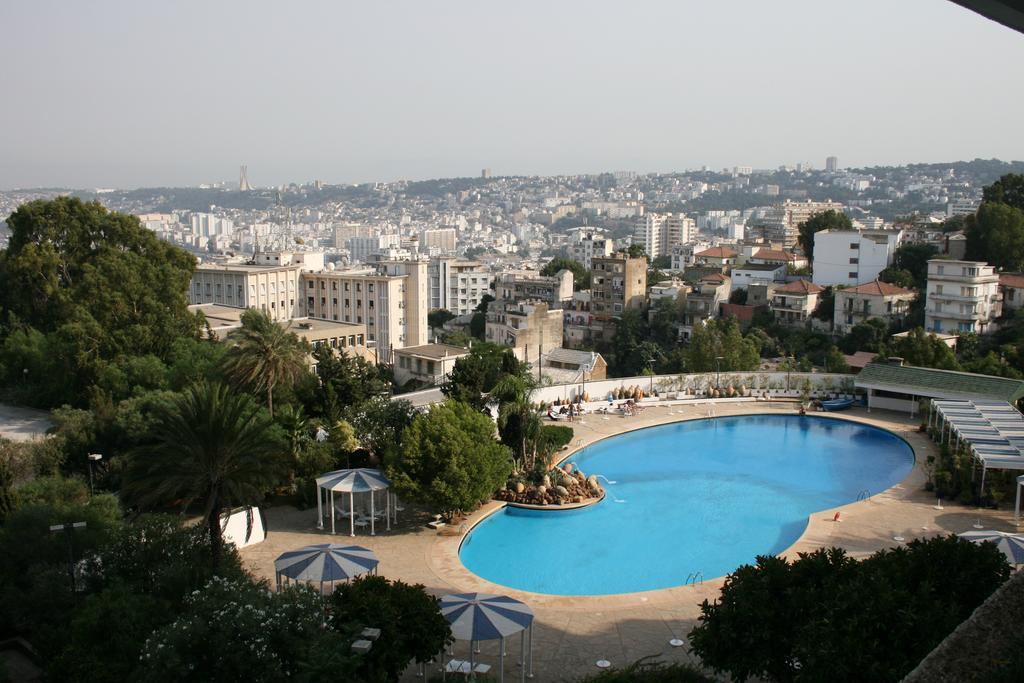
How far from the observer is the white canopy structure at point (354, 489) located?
14875 mm

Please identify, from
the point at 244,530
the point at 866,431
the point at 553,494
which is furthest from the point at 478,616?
the point at 866,431

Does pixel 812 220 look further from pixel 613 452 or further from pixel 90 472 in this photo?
pixel 90 472

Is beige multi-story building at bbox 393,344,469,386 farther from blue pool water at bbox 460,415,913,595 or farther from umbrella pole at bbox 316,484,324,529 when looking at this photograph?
umbrella pole at bbox 316,484,324,529

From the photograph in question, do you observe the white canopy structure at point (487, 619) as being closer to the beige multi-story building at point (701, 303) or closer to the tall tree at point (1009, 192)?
Result: the beige multi-story building at point (701, 303)

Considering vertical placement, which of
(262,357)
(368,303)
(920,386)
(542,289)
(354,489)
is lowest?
(542,289)

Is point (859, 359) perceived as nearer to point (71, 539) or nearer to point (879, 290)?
point (879, 290)

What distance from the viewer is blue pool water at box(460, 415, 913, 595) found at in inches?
588

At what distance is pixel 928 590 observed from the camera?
24.9 ft

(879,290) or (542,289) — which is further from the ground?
(879,290)

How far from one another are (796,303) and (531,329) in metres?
14.8

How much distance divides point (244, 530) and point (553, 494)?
20.0 ft

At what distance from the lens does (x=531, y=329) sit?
49.9 meters

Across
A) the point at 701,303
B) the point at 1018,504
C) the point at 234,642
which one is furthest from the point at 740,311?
the point at 234,642

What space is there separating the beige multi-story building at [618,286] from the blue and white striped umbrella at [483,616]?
159 ft
